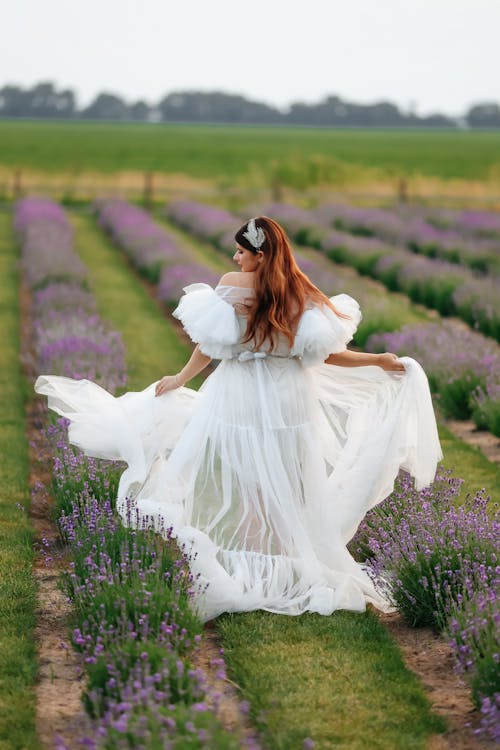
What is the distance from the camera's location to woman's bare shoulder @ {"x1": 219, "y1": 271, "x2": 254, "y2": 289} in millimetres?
4848

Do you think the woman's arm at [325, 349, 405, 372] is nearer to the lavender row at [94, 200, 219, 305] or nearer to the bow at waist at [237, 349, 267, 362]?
the bow at waist at [237, 349, 267, 362]

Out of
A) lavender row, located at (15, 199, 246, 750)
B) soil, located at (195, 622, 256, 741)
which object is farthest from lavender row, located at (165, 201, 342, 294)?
soil, located at (195, 622, 256, 741)

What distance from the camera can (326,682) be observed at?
404 cm

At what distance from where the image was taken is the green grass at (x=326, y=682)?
366 centimetres

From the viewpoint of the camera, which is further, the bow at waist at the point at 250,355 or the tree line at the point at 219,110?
the tree line at the point at 219,110

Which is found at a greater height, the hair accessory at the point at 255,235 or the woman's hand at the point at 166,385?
the hair accessory at the point at 255,235

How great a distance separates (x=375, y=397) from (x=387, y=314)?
5.72 metres

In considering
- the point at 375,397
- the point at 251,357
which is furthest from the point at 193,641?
the point at 375,397

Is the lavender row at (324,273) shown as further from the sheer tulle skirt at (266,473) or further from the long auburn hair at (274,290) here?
the long auburn hair at (274,290)

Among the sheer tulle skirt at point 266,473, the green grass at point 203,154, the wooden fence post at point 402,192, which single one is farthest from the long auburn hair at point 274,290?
the green grass at point 203,154

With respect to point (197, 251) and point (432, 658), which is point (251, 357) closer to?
point (432, 658)

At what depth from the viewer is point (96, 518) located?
4758 mm

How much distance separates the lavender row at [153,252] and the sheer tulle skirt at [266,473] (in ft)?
24.2

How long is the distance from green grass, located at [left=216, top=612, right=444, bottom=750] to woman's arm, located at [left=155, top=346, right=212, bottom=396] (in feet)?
3.74
